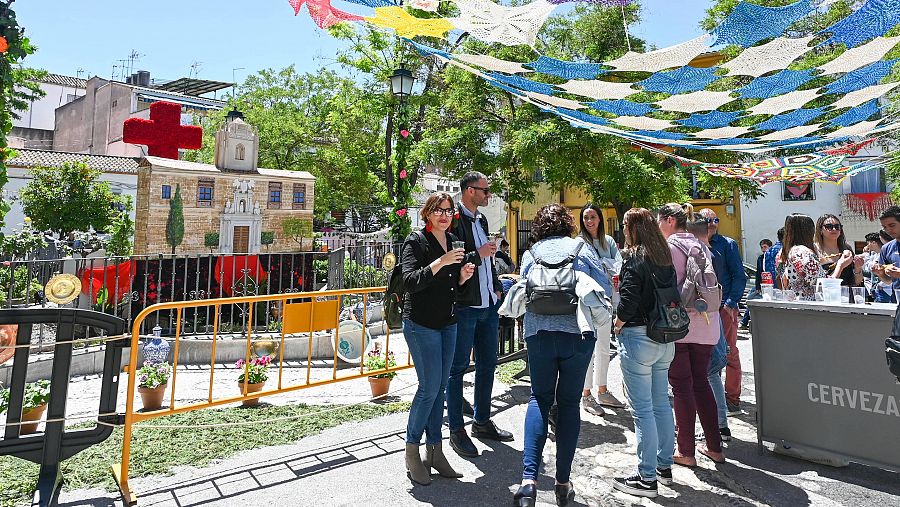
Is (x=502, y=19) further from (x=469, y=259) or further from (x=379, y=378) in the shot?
(x=379, y=378)

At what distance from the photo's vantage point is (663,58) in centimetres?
393

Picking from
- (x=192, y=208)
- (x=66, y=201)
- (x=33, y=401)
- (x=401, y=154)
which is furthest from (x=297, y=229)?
(x=66, y=201)

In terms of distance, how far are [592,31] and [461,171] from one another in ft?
16.9

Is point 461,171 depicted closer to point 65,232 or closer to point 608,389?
point 608,389

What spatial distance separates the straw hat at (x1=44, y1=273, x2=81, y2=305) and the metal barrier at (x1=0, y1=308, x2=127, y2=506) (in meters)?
1.81

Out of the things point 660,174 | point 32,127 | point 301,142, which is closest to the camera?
point 660,174

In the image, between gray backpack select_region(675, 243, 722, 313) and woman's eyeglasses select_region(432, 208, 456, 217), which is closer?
woman's eyeglasses select_region(432, 208, 456, 217)

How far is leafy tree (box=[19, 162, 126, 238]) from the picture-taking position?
840 inches

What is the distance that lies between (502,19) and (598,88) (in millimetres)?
1266

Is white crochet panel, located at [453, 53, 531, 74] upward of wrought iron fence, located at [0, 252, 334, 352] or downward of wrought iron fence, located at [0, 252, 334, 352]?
upward

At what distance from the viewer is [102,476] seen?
3576 mm

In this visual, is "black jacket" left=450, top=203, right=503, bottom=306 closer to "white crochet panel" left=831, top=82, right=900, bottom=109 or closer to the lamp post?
"white crochet panel" left=831, top=82, right=900, bottom=109

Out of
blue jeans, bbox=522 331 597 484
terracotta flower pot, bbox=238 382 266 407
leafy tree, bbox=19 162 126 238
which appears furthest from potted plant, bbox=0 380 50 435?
leafy tree, bbox=19 162 126 238

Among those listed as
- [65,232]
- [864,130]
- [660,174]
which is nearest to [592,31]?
[660,174]
